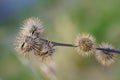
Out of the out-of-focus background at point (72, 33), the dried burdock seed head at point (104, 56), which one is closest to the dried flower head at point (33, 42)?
the dried burdock seed head at point (104, 56)

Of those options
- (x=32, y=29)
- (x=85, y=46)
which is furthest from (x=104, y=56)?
(x=32, y=29)

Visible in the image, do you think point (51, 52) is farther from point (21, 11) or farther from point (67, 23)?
point (21, 11)

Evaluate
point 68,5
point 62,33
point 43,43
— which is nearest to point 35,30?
point 43,43

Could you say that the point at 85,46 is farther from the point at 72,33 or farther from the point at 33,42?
the point at 72,33

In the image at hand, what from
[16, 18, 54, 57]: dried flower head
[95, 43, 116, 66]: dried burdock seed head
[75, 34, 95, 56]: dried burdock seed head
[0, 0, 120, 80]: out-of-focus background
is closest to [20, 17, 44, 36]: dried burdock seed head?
[16, 18, 54, 57]: dried flower head

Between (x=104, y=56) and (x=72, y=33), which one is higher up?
(x=72, y=33)

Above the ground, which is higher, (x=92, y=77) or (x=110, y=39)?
(x=110, y=39)
